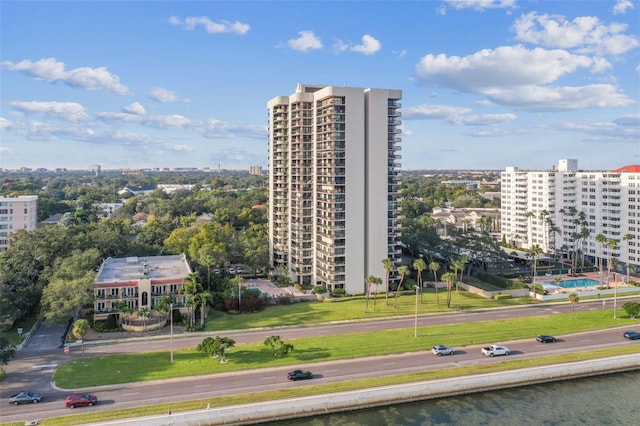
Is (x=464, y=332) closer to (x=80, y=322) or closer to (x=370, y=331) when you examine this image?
(x=370, y=331)

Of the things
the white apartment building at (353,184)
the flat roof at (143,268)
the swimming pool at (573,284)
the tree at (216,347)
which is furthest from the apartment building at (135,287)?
the swimming pool at (573,284)

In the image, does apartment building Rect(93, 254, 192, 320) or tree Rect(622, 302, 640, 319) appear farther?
tree Rect(622, 302, 640, 319)

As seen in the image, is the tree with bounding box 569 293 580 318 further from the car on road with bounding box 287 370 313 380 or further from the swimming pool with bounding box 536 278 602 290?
the car on road with bounding box 287 370 313 380

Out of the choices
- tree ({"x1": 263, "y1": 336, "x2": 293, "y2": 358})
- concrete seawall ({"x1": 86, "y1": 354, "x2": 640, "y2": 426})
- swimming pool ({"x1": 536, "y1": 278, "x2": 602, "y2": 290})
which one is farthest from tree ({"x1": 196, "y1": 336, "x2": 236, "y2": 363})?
swimming pool ({"x1": 536, "y1": 278, "x2": 602, "y2": 290})

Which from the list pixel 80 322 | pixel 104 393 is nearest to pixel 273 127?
pixel 80 322

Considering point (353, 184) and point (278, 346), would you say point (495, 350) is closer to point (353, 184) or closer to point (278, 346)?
point (278, 346)

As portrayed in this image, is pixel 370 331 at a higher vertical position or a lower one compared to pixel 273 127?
lower

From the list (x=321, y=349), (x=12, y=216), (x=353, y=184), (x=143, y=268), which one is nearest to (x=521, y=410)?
(x=321, y=349)
